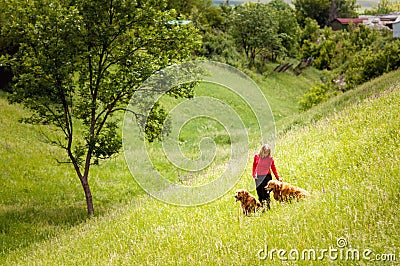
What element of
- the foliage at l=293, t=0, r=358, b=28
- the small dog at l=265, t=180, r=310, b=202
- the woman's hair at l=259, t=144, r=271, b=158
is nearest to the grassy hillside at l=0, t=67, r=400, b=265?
the small dog at l=265, t=180, r=310, b=202

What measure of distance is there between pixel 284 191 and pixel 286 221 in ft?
3.57

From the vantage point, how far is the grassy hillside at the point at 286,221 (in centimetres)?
645

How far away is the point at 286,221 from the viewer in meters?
7.33

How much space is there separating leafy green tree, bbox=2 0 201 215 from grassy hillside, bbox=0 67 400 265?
12.9 feet

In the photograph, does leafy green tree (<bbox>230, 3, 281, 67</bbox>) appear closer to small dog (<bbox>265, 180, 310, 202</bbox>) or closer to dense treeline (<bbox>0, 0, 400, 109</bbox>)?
dense treeline (<bbox>0, 0, 400, 109</bbox>)

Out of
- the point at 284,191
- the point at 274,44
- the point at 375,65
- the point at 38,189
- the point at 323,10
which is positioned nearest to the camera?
the point at 284,191

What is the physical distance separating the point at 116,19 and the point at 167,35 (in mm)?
1893

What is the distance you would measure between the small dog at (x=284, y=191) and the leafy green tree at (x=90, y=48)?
825 centimetres

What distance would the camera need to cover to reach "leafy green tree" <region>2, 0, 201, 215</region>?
15.0 m

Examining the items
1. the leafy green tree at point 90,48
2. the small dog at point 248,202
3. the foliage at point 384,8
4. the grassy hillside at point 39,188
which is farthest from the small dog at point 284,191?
the foliage at point 384,8

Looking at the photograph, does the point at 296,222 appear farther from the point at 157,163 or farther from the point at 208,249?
the point at 157,163

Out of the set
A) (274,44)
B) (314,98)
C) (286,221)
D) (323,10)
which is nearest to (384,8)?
(323,10)

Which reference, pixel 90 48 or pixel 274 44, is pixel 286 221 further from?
pixel 274 44

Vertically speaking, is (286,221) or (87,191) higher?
(286,221)
